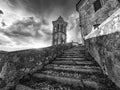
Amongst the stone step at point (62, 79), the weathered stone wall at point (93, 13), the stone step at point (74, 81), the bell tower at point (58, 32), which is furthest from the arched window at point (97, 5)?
the bell tower at point (58, 32)

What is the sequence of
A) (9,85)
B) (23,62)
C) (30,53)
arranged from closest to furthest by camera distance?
(9,85) → (23,62) → (30,53)

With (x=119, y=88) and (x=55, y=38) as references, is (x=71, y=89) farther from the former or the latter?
(x=55, y=38)

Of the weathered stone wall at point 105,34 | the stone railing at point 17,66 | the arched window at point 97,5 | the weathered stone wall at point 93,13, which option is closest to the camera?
the weathered stone wall at point 105,34

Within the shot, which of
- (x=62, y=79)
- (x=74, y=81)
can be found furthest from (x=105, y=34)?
(x=62, y=79)

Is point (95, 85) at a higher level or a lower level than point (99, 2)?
lower

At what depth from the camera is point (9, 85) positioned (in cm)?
159

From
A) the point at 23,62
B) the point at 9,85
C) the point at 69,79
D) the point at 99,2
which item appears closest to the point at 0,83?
the point at 9,85

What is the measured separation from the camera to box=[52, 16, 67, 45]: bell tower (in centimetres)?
2375

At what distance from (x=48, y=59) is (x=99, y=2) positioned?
8970 mm

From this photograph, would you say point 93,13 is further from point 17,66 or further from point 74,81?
point 17,66

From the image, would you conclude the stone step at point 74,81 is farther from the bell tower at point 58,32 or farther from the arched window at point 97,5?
the bell tower at point 58,32

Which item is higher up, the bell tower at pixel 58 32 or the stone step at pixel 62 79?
the bell tower at pixel 58 32

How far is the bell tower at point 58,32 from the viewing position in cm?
2375

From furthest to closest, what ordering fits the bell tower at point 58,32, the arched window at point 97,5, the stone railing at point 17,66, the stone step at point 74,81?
the bell tower at point 58,32, the arched window at point 97,5, the stone railing at point 17,66, the stone step at point 74,81
